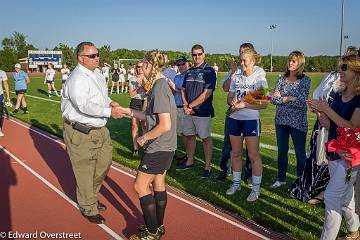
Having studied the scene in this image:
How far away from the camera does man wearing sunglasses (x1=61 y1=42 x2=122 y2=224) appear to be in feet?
15.6

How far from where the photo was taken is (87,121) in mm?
4945

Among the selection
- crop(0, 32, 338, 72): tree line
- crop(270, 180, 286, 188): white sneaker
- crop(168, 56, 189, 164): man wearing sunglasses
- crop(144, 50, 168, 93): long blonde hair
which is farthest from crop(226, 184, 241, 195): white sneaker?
crop(0, 32, 338, 72): tree line

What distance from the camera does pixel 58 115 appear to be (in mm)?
15375

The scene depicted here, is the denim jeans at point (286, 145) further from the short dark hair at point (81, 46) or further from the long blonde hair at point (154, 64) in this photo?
the short dark hair at point (81, 46)

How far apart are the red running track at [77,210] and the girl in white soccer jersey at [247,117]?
91cm

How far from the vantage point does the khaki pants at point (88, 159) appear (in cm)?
498

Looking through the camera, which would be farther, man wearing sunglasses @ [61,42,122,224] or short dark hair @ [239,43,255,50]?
short dark hair @ [239,43,255,50]

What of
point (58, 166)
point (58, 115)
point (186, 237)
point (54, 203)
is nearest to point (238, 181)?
point (186, 237)

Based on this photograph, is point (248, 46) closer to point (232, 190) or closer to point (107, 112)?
point (232, 190)

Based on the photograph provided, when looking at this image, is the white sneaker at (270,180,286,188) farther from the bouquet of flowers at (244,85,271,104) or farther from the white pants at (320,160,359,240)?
the white pants at (320,160,359,240)

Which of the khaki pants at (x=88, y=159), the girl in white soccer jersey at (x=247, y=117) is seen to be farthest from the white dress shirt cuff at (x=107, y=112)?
the girl in white soccer jersey at (x=247, y=117)

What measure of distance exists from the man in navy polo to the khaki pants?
7.01 feet

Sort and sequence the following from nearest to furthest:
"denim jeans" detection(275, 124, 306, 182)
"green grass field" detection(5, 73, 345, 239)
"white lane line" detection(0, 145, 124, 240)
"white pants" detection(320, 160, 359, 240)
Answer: "white pants" detection(320, 160, 359, 240) → "white lane line" detection(0, 145, 124, 240) → "green grass field" detection(5, 73, 345, 239) → "denim jeans" detection(275, 124, 306, 182)

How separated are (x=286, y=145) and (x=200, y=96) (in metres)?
1.67
